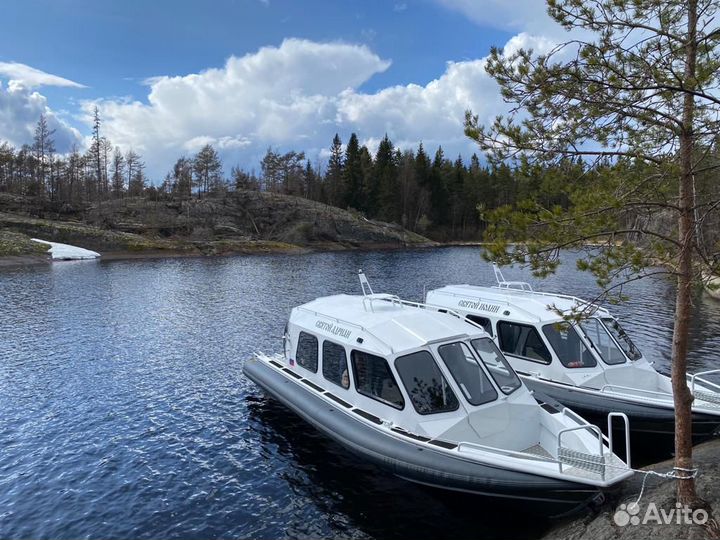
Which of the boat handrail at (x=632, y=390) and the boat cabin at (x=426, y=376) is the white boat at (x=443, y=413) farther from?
the boat handrail at (x=632, y=390)

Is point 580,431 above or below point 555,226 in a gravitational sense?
below

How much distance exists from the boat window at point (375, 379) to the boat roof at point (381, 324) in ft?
0.97

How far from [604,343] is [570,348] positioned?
3.15 feet

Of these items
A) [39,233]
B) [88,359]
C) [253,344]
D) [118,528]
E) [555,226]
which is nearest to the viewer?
[555,226]

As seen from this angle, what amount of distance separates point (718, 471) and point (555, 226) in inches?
215

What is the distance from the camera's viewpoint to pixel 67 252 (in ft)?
196

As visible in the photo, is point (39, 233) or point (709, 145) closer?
point (709, 145)

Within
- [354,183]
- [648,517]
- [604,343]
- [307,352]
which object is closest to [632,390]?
[604,343]

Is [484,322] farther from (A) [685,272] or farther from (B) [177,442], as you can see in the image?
(B) [177,442]

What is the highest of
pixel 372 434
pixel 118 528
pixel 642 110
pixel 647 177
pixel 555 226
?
pixel 642 110

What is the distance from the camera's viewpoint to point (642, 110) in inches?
267

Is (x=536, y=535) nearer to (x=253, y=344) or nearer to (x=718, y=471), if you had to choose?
(x=718, y=471)

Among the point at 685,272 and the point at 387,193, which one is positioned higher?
the point at 387,193

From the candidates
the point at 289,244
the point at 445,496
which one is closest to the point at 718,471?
the point at 445,496
